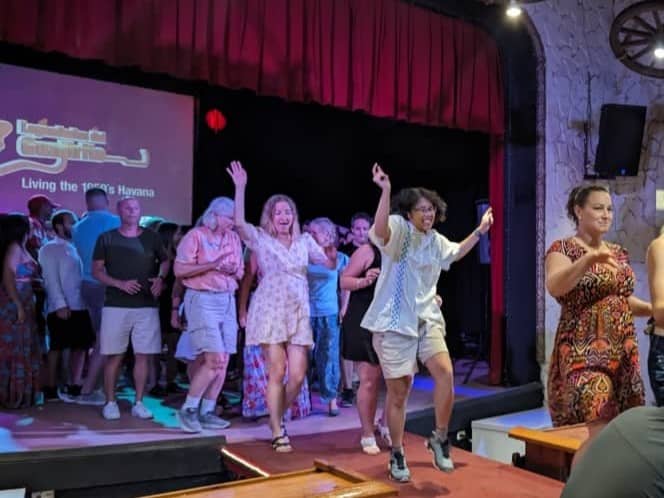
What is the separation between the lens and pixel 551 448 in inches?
114

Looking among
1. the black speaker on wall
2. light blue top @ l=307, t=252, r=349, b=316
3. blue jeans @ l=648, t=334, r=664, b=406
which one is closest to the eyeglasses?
blue jeans @ l=648, t=334, r=664, b=406

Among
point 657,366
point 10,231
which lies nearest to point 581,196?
point 657,366

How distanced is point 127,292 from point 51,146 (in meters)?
2.15

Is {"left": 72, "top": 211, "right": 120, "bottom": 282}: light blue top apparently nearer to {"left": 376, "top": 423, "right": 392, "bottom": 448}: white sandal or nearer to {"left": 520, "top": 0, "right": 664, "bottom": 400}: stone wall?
{"left": 376, "top": 423, "right": 392, "bottom": 448}: white sandal

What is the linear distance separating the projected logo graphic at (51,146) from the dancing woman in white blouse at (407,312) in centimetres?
344

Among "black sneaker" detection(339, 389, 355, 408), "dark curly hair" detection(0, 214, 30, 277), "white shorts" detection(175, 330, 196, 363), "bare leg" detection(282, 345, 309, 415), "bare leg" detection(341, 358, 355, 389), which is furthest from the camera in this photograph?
"bare leg" detection(341, 358, 355, 389)

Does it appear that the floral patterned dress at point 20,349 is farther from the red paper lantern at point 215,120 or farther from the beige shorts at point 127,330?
the red paper lantern at point 215,120

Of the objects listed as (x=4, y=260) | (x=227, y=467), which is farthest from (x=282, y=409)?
(x=4, y=260)

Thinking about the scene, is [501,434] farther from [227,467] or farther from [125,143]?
[125,143]

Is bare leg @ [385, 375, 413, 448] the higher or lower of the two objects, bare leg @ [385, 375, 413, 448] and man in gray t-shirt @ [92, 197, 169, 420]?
the lower

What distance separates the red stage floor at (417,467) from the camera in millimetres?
2961

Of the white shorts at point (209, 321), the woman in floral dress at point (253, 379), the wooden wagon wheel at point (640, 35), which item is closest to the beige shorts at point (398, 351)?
the white shorts at point (209, 321)

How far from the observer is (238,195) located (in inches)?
140

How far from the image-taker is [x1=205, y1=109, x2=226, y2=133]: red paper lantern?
6.43 metres
